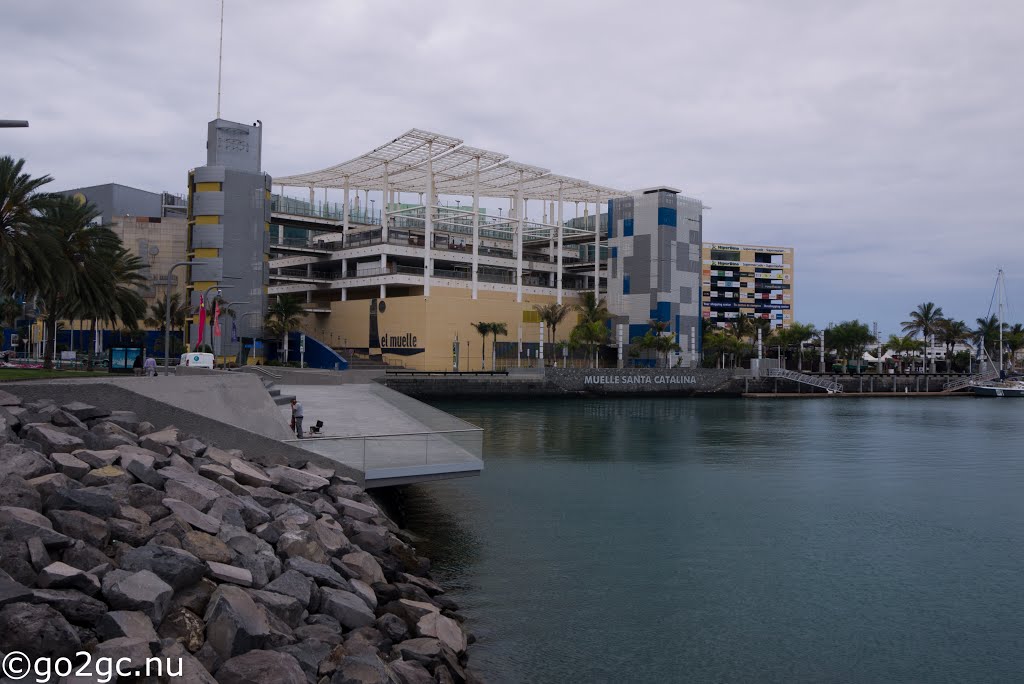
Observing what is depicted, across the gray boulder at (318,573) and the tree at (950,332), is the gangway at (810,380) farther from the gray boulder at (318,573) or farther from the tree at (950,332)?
the gray boulder at (318,573)

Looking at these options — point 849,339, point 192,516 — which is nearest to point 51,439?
point 192,516

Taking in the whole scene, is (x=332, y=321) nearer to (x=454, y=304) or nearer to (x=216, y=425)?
(x=454, y=304)

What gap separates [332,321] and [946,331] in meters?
107

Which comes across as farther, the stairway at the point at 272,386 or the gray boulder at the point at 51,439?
the stairway at the point at 272,386

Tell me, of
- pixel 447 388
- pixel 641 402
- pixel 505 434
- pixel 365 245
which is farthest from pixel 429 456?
pixel 365 245

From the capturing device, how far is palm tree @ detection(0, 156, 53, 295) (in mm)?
30172

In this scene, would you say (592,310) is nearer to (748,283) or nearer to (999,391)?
(999,391)

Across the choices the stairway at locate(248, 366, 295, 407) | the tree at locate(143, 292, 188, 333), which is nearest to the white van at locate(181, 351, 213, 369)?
the stairway at locate(248, 366, 295, 407)

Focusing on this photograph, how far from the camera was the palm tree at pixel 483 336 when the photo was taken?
9956 cm

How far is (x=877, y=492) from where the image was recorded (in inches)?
1287

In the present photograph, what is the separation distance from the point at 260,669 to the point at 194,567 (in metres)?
2.27

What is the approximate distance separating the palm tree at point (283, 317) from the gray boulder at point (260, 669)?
278 ft

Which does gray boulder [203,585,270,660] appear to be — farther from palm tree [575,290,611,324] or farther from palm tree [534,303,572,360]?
palm tree [575,290,611,324]

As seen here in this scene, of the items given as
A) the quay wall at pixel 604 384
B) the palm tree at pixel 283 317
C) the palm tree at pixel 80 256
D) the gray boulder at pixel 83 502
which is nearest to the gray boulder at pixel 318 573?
the gray boulder at pixel 83 502
